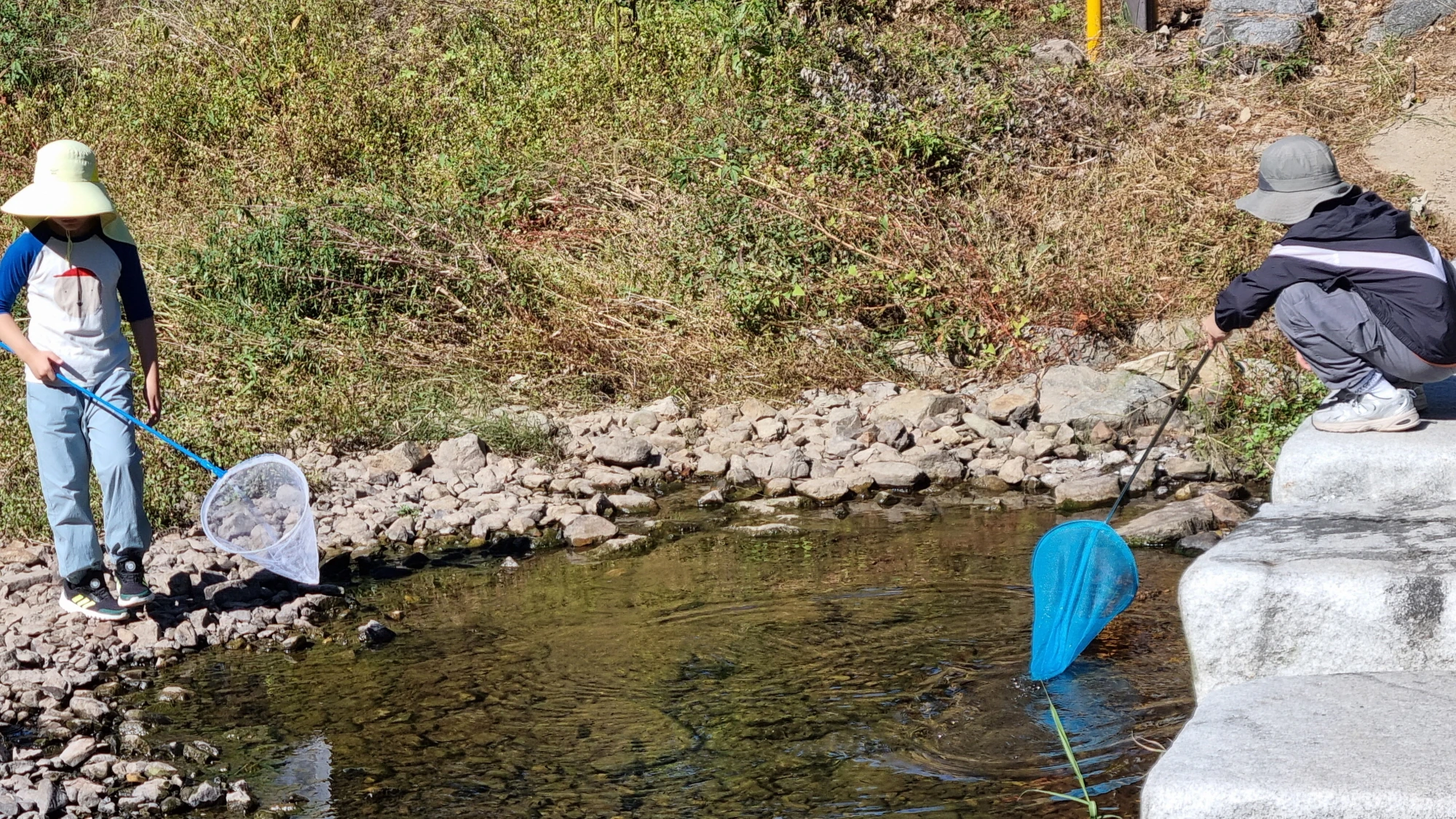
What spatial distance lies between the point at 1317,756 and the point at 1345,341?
2.07 metres

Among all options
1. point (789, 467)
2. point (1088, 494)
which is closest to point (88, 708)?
point (789, 467)

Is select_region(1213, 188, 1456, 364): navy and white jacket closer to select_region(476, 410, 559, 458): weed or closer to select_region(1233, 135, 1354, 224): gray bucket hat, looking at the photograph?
select_region(1233, 135, 1354, 224): gray bucket hat

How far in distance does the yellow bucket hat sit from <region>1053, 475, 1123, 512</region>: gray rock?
161 inches

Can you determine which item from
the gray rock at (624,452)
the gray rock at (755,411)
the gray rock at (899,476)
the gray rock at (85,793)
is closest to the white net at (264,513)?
the gray rock at (85,793)

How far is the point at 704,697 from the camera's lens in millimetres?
4508

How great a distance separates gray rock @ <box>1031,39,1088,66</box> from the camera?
442 inches

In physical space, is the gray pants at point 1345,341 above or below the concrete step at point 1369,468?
above

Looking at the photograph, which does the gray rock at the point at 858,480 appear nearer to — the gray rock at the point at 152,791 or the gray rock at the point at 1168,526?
the gray rock at the point at 1168,526

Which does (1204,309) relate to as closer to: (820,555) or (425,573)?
(820,555)

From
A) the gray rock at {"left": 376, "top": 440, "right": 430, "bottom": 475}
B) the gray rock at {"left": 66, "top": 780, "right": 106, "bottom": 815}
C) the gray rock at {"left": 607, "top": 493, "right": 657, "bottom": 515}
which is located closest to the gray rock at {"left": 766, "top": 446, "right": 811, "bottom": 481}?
the gray rock at {"left": 607, "top": 493, "right": 657, "bottom": 515}

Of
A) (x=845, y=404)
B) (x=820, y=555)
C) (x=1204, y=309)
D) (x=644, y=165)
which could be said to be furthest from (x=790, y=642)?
(x=644, y=165)

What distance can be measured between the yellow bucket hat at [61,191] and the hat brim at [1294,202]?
3552 millimetres

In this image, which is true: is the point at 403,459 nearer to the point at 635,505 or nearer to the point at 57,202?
the point at 635,505

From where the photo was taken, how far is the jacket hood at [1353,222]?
13.7ft
